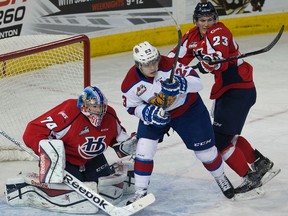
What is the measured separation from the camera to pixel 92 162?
4262 mm

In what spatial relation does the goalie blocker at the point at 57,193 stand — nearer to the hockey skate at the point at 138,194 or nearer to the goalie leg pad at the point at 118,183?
the goalie leg pad at the point at 118,183

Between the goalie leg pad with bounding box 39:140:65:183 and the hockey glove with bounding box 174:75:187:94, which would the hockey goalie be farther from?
the hockey glove with bounding box 174:75:187:94

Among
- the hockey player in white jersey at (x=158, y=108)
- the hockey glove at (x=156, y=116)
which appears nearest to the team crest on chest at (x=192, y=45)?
the hockey player in white jersey at (x=158, y=108)

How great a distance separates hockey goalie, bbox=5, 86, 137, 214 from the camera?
387cm

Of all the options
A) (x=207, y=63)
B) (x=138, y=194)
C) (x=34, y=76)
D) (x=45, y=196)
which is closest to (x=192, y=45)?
(x=207, y=63)

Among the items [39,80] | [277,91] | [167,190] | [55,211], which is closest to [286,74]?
[277,91]

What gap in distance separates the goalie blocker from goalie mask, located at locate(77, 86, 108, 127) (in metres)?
0.31

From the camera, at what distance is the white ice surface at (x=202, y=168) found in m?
4.09

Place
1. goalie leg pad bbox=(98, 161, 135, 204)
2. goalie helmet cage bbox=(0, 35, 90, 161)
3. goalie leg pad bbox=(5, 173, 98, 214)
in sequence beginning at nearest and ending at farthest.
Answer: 1. goalie leg pad bbox=(5, 173, 98, 214)
2. goalie leg pad bbox=(98, 161, 135, 204)
3. goalie helmet cage bbox=(0, 35, 90, 161)

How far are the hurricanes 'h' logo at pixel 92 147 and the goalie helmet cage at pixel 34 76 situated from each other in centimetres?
64

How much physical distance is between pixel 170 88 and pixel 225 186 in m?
0.69

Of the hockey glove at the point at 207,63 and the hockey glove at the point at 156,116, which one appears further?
the hockey glove at the point at 207,63

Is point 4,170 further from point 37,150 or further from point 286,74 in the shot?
point 286,74

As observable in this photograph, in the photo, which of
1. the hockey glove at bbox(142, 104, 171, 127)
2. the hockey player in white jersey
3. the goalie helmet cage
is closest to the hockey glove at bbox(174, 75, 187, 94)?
the hockey player in white jersey
